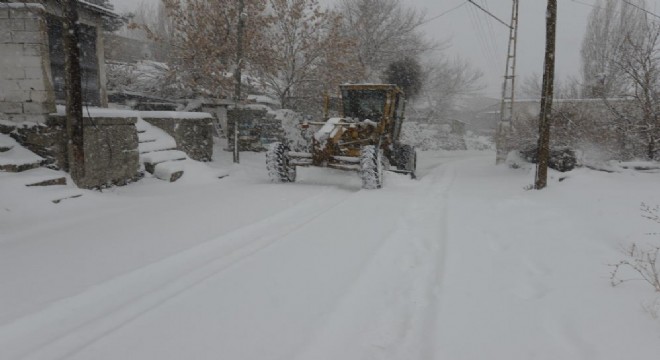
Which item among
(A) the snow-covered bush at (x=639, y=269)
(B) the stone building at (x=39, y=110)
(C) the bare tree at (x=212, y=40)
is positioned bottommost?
(A) the snow-covered bush at (x=639, y=269)

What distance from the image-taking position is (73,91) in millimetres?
6285

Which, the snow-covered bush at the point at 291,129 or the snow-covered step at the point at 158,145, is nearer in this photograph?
the snow-covered step at the point at 158,145

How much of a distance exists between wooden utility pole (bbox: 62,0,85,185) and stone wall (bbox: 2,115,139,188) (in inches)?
12.3

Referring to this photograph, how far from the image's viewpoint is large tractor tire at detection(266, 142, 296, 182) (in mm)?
8758

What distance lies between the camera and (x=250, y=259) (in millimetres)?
3875

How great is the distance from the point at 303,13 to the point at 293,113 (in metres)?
3.86

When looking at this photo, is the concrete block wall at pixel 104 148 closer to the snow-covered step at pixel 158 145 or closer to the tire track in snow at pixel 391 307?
the snow-covered step at pixel 158 145

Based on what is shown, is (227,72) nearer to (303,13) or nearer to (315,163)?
(303,13)

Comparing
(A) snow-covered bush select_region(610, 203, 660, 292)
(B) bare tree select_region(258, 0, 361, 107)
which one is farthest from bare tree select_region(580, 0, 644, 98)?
(A) snow-covered bush select_region(610, 203, 660, 292)

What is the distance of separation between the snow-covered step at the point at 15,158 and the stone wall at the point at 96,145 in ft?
0.42

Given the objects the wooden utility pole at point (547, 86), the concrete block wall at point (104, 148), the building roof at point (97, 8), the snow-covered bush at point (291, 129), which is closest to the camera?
the concrete block wall at point (104, 148)

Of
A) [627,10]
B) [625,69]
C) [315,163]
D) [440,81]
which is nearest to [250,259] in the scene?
[315,163]

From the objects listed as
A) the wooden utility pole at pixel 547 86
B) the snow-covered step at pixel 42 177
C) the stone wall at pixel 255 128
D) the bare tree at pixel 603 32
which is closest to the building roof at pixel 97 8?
the stone wall at pixel 255 128

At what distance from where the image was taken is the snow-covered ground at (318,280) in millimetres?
2455
